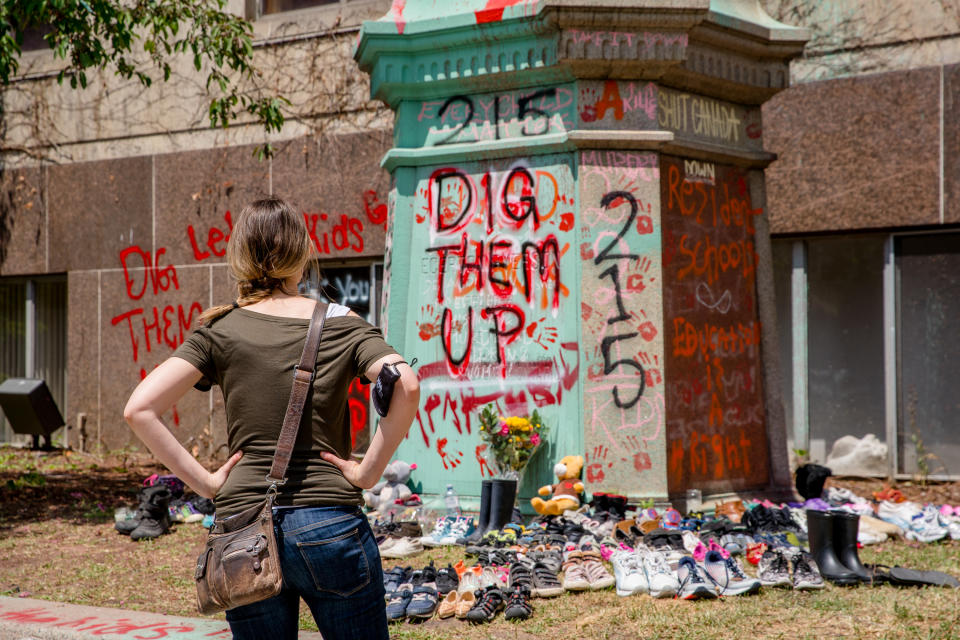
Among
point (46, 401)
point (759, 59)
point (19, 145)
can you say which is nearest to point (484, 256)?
point (759, 59)

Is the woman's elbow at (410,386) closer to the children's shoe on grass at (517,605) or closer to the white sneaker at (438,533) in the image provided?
the children's shoe on grass at (517,605)

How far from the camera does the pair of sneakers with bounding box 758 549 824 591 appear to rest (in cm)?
521

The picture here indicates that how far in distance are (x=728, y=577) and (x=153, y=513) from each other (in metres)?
4.22

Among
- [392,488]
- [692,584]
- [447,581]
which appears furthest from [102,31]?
[692,584]

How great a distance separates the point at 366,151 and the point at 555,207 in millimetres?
4165

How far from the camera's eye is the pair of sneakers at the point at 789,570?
5.21 meters

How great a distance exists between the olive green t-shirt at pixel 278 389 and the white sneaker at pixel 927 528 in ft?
17.8

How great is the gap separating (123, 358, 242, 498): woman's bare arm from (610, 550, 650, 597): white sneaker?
3085 millimetres

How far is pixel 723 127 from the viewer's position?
7.70 meters

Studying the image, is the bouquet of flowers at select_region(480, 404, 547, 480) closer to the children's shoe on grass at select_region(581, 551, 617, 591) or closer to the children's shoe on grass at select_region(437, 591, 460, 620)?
the children's shoe on grass at select_region(581, 551, 617, 591)

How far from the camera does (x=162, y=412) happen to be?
2.49 metres

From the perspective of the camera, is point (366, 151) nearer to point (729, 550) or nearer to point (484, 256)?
point (484, 256)

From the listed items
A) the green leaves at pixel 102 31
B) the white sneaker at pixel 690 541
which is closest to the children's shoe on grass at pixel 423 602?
the white sneaker at pixel 690 541

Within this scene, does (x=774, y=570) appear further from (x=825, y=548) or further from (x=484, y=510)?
(x=484, y=510)
